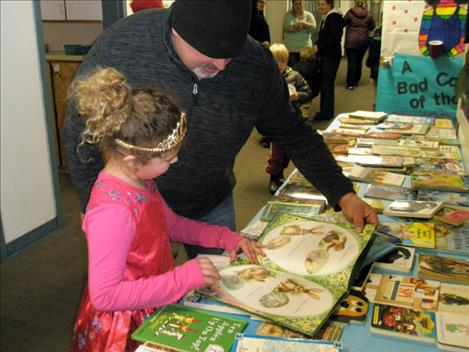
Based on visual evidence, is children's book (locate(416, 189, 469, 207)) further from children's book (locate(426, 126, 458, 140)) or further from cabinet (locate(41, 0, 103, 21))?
cabinet (locate(41, 0, 103, 21))

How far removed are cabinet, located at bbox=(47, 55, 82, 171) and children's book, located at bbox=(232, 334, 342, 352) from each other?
3.24 meters

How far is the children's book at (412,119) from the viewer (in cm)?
267

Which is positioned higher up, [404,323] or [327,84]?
[404,323]

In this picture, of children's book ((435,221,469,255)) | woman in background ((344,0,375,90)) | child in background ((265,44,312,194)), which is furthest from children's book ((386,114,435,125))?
woman in background ((344,0,375,90))

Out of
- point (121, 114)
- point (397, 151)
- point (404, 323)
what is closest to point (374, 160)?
point (397, 151)

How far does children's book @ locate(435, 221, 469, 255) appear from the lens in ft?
4.43

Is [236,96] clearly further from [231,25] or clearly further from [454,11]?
[454,11]

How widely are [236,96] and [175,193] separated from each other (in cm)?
32

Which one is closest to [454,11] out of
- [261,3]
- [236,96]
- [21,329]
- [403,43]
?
[403,43]

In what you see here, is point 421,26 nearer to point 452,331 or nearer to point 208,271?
point 452,331

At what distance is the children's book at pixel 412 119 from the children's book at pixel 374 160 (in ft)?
2.14

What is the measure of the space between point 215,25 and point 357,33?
222 inches

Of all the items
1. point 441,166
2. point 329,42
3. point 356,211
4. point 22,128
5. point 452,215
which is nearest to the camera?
point 356,211

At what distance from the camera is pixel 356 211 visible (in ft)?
4.39
